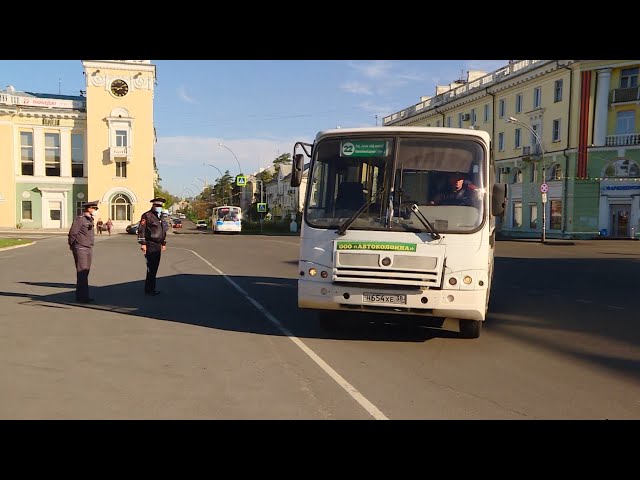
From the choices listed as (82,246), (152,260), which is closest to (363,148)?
(152,260)

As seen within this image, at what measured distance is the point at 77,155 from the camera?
63.8 metres

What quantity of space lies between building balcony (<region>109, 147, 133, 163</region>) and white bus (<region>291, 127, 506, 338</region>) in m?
57.7

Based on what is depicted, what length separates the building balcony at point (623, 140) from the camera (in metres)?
42.0

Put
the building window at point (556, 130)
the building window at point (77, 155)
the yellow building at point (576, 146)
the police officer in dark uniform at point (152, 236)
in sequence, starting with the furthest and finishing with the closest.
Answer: the building window at point (77, 155) → the building window at point (556, 130) → the yellow building at point (576, 146) → the police officer in dark uniform at point (152, 236)

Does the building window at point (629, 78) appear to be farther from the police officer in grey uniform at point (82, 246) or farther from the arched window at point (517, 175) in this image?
the police officer in grey uniform at point (82, 246)

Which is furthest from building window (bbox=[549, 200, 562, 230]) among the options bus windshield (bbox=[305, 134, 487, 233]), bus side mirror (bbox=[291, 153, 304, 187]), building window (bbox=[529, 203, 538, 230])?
bus side mirror (bbox=[291, 153, 304, 187])

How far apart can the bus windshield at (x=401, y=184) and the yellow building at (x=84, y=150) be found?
57117 millimetres

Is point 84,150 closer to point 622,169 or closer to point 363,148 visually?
point 622,169

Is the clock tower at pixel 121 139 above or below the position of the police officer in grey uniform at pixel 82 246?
above

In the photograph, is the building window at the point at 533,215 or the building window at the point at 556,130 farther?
the building window at the point at 533,215

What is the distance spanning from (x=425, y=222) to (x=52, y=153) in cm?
6383

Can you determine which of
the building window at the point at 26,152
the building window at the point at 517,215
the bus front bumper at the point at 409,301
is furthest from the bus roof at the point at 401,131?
the building window at the point at 26,152
